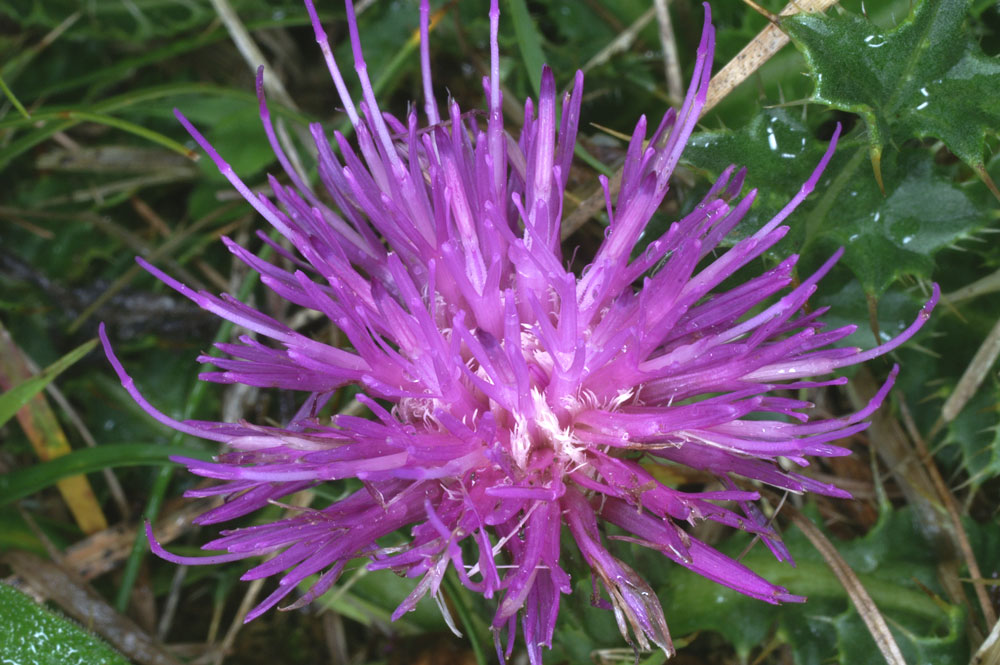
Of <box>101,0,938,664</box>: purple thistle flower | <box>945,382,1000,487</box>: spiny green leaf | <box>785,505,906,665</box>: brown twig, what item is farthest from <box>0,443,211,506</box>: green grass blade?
<box>945,382,1000,487</box>: spiny green leaf

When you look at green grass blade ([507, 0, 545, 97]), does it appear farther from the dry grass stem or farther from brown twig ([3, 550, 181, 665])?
brown twig ([3, 550, 181, 665])

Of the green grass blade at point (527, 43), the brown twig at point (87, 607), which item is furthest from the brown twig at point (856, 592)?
the brown twig at point (87, 607)

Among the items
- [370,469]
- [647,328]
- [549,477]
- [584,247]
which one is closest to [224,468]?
[370,469]

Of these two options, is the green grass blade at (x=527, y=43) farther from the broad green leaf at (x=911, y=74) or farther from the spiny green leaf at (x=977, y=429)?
the spiny green leaf at (x=977, y=429)

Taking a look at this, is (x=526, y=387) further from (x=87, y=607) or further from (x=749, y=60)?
(x=87, y=607)

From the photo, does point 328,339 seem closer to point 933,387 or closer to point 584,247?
point 584,247

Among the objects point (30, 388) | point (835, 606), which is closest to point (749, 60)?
point (835, 606)
